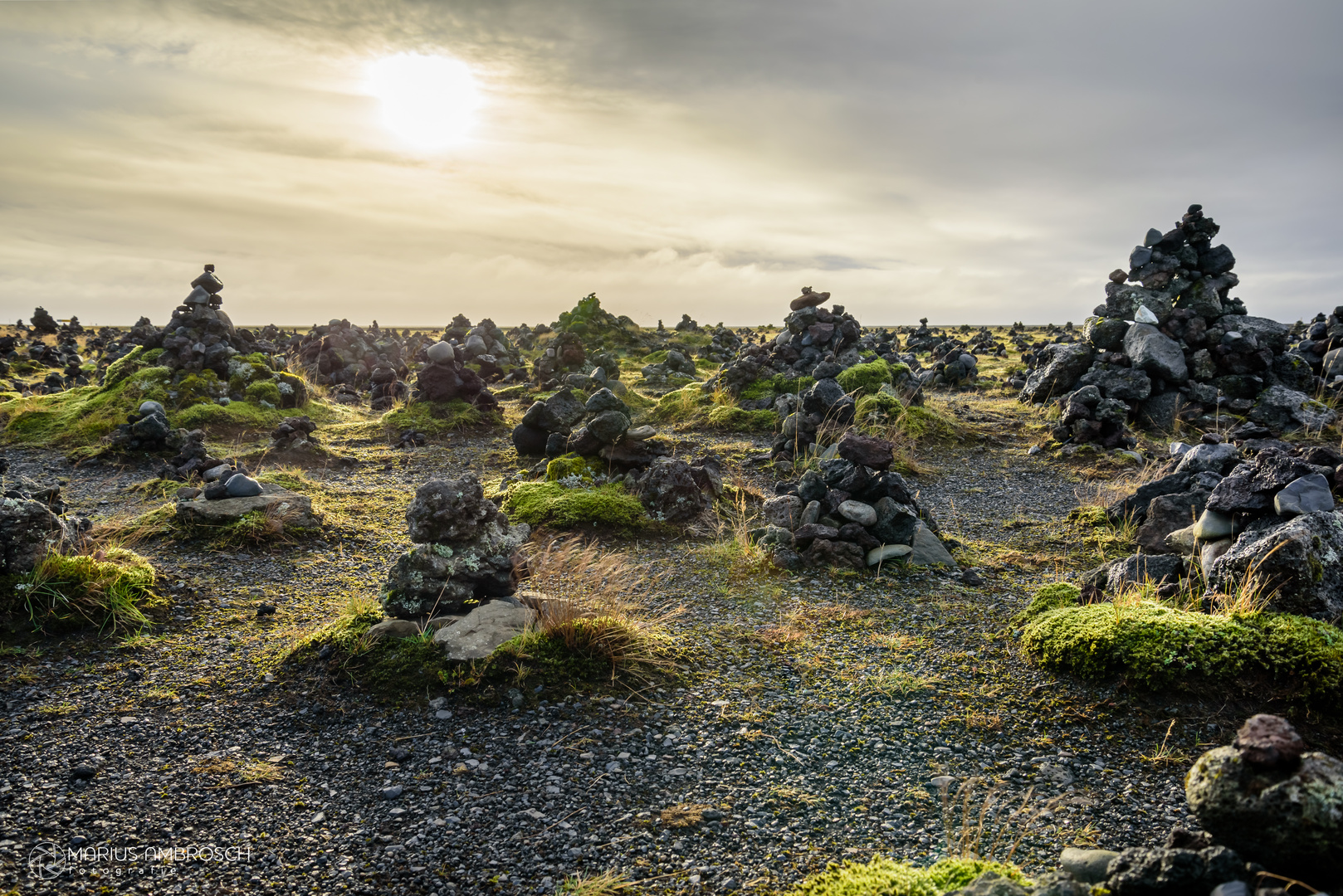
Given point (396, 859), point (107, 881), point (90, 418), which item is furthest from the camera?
point (90, 418)

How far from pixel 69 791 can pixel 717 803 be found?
4.06m

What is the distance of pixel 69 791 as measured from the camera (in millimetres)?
4590

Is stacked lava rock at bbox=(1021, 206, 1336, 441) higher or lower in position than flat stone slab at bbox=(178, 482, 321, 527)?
higher

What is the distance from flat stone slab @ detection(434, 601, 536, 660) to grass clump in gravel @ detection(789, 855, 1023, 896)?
3.32 m

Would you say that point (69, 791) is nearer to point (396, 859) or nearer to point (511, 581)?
point (396, 859)

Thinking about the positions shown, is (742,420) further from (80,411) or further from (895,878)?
(80,411)

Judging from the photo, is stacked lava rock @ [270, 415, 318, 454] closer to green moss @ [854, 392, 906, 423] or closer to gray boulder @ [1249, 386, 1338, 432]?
green moss @ [854, 392, 906, 423]

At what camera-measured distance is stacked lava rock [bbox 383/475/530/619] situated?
692 centimetres

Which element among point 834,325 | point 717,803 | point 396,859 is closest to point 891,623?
point 717,803

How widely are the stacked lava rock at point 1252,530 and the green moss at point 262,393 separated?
66.7 feet

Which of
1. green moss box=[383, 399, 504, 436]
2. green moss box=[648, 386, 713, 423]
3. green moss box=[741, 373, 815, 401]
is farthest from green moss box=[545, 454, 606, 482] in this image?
green moss box=[741, 373, 815, 401]

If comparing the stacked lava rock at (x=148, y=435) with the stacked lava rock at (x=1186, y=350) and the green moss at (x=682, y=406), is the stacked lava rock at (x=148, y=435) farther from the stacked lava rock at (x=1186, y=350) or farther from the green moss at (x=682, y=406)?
the stacked lava rock at (x=1186, y=350)

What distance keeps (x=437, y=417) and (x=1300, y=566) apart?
17.9m

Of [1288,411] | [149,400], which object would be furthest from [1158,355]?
[149,400]
